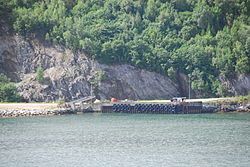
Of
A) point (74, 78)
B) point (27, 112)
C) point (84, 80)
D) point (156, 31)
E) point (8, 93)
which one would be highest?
point (156, 31)

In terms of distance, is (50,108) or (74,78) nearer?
(50,108)

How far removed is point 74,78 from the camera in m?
135

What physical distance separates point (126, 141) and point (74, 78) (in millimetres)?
48776

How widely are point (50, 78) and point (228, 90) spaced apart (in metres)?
25.9

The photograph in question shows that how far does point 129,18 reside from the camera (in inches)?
5655

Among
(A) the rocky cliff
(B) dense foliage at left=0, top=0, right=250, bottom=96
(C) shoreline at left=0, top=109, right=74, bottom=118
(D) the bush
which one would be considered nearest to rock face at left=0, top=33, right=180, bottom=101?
(A) the rocky cliff

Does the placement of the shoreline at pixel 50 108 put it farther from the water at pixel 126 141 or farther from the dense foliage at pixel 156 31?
the dense foliage at pixel 156 31

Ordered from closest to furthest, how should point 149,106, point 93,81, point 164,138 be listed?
point 164,138
point 149,106
point 93,81

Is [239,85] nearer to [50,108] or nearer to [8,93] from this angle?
[50,108]

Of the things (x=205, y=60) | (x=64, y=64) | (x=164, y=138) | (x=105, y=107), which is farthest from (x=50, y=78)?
(x=164, y=138)

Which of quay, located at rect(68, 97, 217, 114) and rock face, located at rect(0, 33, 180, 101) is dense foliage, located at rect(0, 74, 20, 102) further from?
quay, located at rect(68, 97, 217, 114)

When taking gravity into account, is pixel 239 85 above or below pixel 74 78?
below

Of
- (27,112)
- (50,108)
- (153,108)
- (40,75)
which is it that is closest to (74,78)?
(40,75)

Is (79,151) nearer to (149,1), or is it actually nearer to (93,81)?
(93,81)
